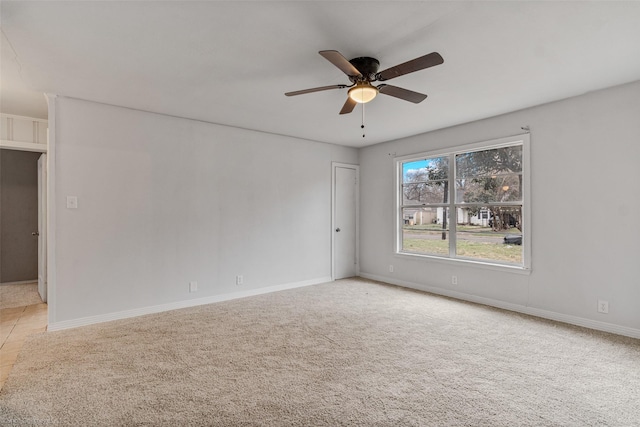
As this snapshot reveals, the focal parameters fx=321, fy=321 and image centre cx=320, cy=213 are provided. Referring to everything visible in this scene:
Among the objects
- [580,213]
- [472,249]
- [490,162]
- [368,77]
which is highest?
[368,77]

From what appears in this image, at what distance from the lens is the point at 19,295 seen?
4891mm

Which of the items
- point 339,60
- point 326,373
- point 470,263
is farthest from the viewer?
point 470,263

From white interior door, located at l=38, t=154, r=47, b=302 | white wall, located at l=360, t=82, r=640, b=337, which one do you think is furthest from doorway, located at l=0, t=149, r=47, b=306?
white wall, located at l=360, t=82, r=640, b=337

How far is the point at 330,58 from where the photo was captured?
2.14 meters

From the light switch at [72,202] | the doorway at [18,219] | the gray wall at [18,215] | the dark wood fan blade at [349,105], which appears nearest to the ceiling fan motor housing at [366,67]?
the dark wood fan blade at [349,105]

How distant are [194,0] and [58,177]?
8.99ft

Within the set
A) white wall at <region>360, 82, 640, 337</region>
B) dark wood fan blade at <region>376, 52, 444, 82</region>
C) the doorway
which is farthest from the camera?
the doorway

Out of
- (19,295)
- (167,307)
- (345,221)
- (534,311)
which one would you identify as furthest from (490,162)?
(19,295)

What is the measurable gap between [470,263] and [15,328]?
5571mm

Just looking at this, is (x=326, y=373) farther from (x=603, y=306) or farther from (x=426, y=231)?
(x=426, y=231)

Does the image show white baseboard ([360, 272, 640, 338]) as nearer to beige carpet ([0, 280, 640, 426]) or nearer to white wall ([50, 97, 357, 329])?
beige carpet ([0, 280, 640, 426])

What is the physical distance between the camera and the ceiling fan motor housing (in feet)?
8.52

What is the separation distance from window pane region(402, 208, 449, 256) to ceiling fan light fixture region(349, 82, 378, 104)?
115 inches

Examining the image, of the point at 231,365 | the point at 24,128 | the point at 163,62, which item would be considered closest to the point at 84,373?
the point at 231,365
